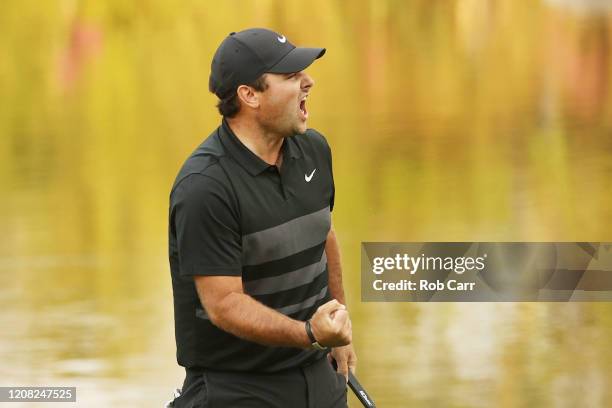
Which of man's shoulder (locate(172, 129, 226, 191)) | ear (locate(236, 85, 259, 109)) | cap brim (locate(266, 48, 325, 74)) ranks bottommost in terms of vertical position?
man's shoulder (locate(172, 129, 226, 191))

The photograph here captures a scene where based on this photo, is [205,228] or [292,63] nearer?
[205,228]

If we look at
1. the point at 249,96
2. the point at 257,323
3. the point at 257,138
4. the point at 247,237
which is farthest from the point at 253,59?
the point at 257,323

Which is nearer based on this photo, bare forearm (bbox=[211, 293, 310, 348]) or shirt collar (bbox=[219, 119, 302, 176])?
bare forearm (bbox=[211, 293, 310, 348])

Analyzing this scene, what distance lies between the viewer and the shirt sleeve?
8.30 feet

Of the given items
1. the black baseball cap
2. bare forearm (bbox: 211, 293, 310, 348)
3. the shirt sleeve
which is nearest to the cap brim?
the black baseball cap

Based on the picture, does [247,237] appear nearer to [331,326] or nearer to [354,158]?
[331,326]

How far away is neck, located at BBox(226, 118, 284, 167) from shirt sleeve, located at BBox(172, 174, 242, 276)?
0.19 meters

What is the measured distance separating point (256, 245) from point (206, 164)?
0.21 meters

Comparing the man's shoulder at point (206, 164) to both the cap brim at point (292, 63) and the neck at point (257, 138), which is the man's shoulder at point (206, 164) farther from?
the cap brim at point (292, 63)

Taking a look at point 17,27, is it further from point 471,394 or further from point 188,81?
point 471,394

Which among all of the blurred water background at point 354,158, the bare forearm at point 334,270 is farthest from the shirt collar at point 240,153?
the blurred water background at point 354,158

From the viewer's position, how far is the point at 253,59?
267cm

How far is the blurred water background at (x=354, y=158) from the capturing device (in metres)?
4.12

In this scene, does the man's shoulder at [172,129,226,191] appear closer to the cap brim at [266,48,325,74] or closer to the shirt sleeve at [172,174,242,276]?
the shirt sleeve at [172,174,242,276]
